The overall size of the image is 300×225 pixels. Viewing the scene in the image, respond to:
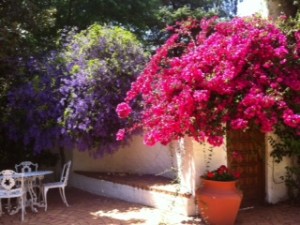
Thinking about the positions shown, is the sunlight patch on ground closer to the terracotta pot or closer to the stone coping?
the stone coping

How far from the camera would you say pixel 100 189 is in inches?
406

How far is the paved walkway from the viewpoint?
25.0ft

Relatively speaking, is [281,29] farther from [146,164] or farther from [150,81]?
[146,164]

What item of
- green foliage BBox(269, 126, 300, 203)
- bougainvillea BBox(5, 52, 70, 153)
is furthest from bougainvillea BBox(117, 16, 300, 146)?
bougainvillea BBox(5, 52, 70, 153)

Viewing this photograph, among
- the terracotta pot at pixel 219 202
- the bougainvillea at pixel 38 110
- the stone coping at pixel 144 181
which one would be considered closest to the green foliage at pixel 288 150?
the terracotta pot at pixel 219 202

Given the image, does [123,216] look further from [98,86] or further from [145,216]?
[98,86]

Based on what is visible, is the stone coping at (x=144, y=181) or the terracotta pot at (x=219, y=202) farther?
the stone coping at (x=144, y=181)

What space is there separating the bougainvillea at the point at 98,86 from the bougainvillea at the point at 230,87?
1.83 meters

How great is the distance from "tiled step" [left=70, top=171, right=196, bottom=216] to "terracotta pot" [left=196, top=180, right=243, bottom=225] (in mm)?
536

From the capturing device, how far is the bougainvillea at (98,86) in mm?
9234

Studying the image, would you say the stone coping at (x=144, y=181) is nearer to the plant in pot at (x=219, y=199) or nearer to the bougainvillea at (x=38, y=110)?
the plant in pot at (x=219, y=199)

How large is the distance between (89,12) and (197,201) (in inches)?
374

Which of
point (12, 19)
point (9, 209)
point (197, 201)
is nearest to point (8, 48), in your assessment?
point (12, 19)

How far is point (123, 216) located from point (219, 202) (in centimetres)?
197
